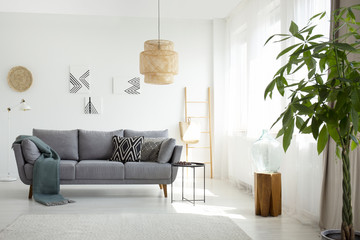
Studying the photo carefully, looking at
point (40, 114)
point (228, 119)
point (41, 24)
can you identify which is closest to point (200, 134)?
point (228, 119)

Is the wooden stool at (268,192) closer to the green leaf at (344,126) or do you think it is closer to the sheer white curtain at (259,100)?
the sheer white curtain at (259,100)

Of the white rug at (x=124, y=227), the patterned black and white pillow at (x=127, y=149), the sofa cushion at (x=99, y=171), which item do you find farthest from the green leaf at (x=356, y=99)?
the patterned black and white pillow at (x=127, y=149)

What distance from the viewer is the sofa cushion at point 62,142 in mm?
5988

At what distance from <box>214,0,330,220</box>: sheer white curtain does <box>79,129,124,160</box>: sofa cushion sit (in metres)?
2.12

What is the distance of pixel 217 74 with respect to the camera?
782 centimetres

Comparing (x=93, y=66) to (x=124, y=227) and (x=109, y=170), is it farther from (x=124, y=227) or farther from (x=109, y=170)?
(x=124, y=227)

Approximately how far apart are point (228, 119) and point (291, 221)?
3.43 metres

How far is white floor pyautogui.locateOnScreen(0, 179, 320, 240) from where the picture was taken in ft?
13.0

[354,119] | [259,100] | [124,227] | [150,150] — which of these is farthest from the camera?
[150,150]

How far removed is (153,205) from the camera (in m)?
5.03

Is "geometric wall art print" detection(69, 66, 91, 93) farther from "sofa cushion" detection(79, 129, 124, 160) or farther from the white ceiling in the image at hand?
"sofa cushion" detection(79, 129, 124, 160)

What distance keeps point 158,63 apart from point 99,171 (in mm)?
1610

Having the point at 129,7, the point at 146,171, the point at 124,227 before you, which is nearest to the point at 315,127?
the point at 124,227

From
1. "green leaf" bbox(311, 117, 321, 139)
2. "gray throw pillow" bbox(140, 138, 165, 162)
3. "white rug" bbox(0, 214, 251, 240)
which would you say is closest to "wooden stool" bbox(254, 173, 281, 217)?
"white rug" bbox(0, 214, 251, 240)
